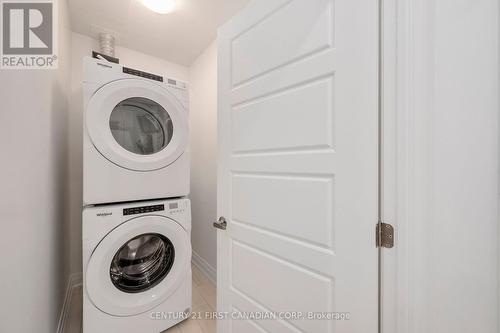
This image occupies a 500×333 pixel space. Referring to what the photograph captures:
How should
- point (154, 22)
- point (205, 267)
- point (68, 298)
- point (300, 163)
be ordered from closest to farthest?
point (300, 163) < point (68, 298) < point (154, 22) < point (205, 267)

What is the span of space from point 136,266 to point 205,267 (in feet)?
2.98

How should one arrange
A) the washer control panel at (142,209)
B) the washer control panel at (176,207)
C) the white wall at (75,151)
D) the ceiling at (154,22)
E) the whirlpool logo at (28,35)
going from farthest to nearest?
the white wall at (75,151), the ceiling at (154,22), the washer control panel at (176,207), the washer control panel at (142,209), the whirlpool logo at (28,35)

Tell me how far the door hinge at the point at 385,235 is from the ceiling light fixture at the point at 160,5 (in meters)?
1.96

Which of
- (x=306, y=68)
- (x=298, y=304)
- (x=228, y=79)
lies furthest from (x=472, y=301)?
(x=228, y=79)

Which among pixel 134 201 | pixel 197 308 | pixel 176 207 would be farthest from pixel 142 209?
pixel 197 308

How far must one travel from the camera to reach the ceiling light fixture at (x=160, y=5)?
155cm

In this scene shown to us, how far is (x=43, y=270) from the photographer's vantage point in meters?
1.07

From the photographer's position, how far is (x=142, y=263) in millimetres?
1519

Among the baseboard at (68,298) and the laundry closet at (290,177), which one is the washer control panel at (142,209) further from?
the baseboard at (68,298)

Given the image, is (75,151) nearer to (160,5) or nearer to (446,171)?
(160,5)

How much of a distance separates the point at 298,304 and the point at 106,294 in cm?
114

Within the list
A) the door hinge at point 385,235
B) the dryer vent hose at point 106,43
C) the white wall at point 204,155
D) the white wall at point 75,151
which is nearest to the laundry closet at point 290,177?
the door hinge at point 385,235

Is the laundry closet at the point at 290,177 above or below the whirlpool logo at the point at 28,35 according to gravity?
below

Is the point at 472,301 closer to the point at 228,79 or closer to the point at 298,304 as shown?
the point at 298,304
